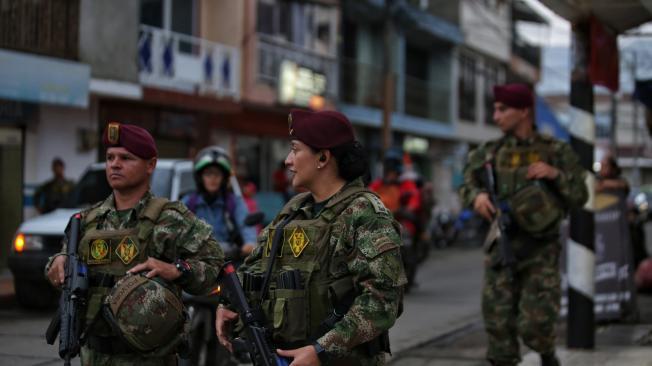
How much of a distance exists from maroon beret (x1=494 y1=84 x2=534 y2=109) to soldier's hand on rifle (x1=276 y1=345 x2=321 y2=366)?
3.38m

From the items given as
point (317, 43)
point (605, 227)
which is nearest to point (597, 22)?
point (605, 227)

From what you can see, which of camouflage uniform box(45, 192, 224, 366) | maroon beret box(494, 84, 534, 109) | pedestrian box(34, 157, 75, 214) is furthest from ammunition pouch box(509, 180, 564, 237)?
pedestrian box(34, 157, 75, 214)

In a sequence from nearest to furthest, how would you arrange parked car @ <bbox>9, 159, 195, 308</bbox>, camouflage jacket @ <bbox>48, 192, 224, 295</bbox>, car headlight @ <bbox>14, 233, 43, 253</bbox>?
camouflage jacket @ <bbox>48, 192, 224, 295</bbox> < parked car @ <bbox>9, 159, 195, 308</bbox> < car headlight @ <bbox>14, 233, 43, 253</bbox>

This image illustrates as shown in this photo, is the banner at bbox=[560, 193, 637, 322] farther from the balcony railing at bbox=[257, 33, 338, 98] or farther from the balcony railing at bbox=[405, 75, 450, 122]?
the balcony railing at bbox=[405, 75, 450, 122]

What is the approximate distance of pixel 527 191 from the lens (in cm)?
610

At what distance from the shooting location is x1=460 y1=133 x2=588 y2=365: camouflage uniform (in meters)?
5.98

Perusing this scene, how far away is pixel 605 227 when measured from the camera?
9672mm

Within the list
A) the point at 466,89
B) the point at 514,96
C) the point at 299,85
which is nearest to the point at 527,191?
the point at 514,96

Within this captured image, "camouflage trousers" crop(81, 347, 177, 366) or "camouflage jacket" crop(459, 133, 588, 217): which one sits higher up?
"camouflage jacket" crop(459, 133, 588, 217)

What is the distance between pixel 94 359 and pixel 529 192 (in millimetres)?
3137

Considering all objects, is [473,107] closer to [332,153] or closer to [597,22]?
[597,22]

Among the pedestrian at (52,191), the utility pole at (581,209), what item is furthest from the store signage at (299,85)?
the utility pole at (581,209)

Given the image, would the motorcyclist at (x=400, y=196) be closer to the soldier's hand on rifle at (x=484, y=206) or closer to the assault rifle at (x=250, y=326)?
the soldier's hand on rifle at (x=484, y=206)

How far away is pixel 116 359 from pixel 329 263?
1121 millimetres
